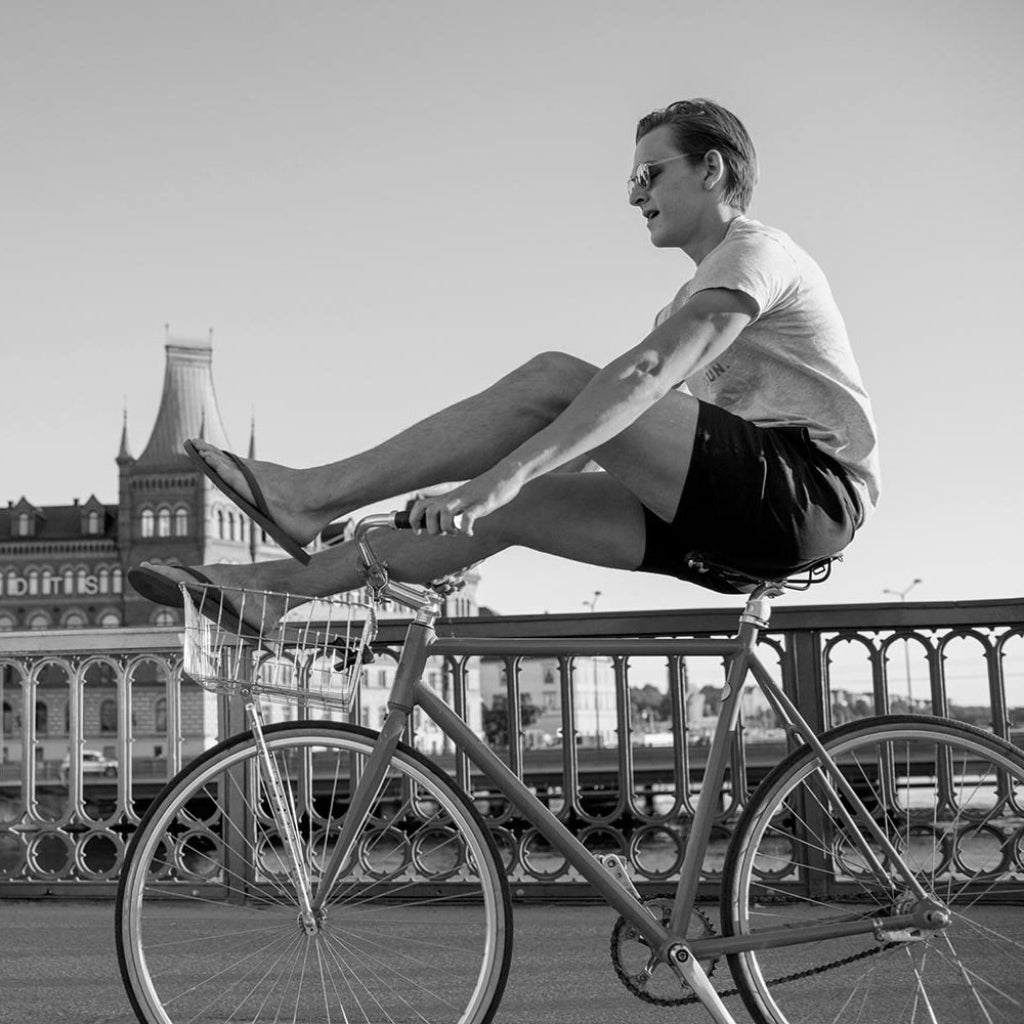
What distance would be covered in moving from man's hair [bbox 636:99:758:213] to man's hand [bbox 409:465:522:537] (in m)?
0.73

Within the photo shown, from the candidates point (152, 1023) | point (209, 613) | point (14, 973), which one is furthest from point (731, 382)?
point (14, 973)

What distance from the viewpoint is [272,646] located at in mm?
1980

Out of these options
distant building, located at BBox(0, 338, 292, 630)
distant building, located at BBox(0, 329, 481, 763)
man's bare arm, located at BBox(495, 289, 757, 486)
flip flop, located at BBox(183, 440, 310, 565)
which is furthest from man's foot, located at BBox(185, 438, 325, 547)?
distant building, located at BBox(0, 338, 292, 630)

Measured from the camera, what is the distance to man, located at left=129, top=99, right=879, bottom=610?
1.96 m

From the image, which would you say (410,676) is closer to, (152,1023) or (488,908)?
(488,908)

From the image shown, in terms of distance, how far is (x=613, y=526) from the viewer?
222cm

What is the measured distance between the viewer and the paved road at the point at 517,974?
2.63m

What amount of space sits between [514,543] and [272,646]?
456mm

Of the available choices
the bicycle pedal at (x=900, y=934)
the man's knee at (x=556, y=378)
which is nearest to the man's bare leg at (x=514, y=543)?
the man's knee at (x=556, y=378)

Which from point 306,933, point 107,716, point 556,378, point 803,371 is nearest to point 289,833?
point 306,933

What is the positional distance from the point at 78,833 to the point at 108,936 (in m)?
1.14

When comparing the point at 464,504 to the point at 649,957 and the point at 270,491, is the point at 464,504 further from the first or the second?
the point at 649,957

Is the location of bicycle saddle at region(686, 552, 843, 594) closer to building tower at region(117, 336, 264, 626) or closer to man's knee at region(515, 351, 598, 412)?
man's knee at region(515, 351, 598, 412)

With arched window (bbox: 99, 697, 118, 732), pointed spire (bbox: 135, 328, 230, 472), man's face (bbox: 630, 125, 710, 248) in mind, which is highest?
pointed spire (bbox: 135, 328, 230, 472)
